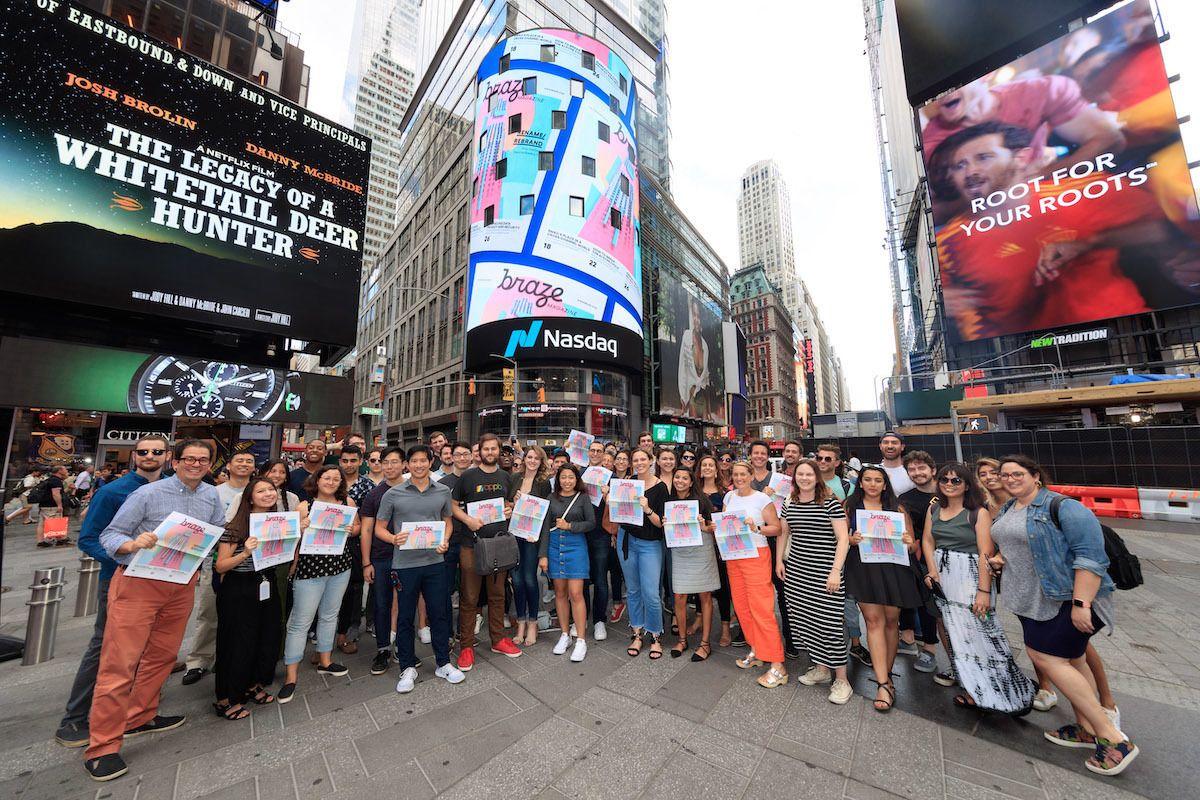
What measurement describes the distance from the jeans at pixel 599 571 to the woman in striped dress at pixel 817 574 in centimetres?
211

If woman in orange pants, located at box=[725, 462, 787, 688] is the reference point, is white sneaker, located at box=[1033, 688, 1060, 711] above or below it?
below

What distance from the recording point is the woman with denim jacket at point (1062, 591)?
A: 121 inches

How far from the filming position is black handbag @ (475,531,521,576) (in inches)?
192

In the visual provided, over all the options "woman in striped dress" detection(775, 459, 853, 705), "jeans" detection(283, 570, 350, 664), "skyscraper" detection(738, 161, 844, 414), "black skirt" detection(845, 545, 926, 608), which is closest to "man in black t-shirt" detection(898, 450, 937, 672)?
"black skirt" detection(845, 545, 926, 608)

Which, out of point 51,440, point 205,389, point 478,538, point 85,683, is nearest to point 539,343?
point 205,389

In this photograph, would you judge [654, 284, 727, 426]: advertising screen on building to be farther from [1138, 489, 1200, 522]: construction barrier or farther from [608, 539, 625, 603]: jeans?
[608, 539, 625, 603]: jeans

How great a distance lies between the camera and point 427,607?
182 inches

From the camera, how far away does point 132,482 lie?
12.5 ft

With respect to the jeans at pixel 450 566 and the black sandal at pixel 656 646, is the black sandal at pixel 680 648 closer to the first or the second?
the black sandal at pixel 656 646

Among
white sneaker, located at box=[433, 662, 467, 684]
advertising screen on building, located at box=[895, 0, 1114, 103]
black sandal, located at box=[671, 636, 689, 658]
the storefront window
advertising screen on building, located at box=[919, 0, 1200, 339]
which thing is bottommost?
black sandal, located at box=[671, 636, 689, 658]

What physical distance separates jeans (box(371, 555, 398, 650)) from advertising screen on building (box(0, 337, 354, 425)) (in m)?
12.4

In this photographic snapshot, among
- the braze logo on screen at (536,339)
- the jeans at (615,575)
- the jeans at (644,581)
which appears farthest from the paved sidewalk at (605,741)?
the braze logo on screen at (536,339)

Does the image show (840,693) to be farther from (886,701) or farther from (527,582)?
(527,582)

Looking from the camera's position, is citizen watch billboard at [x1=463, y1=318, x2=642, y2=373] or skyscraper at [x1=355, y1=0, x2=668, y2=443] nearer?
citizen watch billboard at [x1=463, y1=318, x2=642, y2=373]
